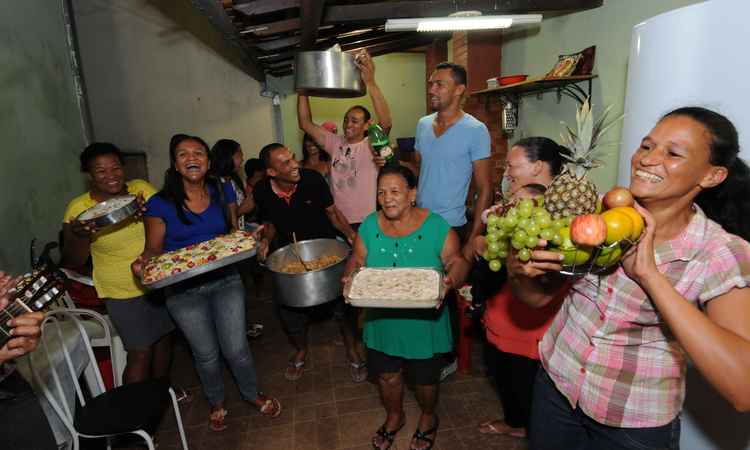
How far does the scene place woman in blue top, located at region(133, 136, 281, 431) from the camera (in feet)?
7.68

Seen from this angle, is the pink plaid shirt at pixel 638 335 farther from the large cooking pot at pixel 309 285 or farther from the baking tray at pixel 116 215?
the baking tray at pixel 116 215

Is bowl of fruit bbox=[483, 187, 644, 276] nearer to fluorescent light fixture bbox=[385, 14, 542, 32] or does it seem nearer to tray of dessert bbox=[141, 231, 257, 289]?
tray of dessert bbox=[141, 231, 257, 289]

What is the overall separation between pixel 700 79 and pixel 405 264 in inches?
60.3

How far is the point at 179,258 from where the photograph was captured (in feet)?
7.00

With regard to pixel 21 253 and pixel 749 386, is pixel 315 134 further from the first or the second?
pixel 749 386

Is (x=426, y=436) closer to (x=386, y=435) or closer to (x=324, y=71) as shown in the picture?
(x=386, y=435)

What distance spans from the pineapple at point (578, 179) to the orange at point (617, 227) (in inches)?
6.8

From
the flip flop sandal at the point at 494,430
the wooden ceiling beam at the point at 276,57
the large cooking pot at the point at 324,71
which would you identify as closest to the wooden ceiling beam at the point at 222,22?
the wooden ceiling beam at the point at 276,57

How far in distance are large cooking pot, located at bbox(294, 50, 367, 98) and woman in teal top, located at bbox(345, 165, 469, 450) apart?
84 cm

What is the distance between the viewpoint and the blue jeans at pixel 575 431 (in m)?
1.23

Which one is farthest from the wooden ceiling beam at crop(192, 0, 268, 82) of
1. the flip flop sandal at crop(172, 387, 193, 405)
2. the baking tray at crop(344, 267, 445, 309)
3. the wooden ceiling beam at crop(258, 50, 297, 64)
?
the flip flop sandal at crop(172, 387, 193, 405)

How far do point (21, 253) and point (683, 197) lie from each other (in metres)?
4.29

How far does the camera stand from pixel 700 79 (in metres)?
1.64

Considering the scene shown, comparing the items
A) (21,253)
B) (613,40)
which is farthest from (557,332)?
(21,253)
